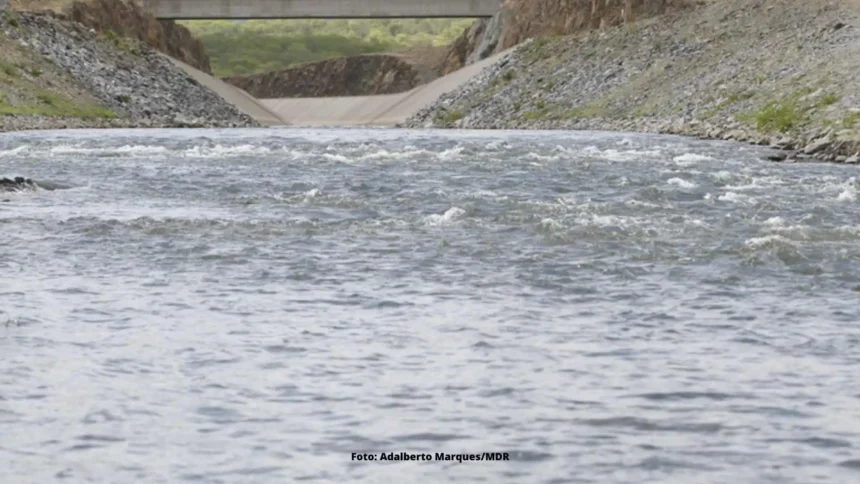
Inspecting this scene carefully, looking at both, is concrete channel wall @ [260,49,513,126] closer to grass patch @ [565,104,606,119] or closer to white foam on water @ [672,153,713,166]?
grass patch @ [565,104,606,119]

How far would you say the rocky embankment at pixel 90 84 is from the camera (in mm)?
82312

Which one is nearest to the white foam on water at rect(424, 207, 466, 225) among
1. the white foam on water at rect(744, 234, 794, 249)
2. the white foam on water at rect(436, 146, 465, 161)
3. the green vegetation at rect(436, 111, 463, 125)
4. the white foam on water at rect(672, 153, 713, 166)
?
the white foam on water at rect(744, 234, 794, 249)

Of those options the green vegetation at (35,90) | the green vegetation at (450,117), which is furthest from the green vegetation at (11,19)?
the green vegetation at (450,117)

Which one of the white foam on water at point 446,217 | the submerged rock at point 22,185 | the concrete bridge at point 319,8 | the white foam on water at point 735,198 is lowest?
the submerged rock at point 22,185

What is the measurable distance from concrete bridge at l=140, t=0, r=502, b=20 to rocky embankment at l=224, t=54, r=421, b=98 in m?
48.1

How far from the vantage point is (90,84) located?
9319 cm

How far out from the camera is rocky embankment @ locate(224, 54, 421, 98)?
575 feet

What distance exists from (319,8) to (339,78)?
68.7m

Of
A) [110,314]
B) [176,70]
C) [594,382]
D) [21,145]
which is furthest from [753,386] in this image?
[176,70]

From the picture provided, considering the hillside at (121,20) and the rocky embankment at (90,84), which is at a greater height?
the hillside at (121,20)

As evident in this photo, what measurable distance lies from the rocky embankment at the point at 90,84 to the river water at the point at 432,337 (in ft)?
170

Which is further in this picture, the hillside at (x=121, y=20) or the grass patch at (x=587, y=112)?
the hillside at (x=121, y=20)

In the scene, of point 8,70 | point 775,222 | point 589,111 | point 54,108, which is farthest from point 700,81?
point 775,222

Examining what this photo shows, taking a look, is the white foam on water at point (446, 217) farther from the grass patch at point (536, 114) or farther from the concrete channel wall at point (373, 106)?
the concrete channel wall at point (373, 106)
